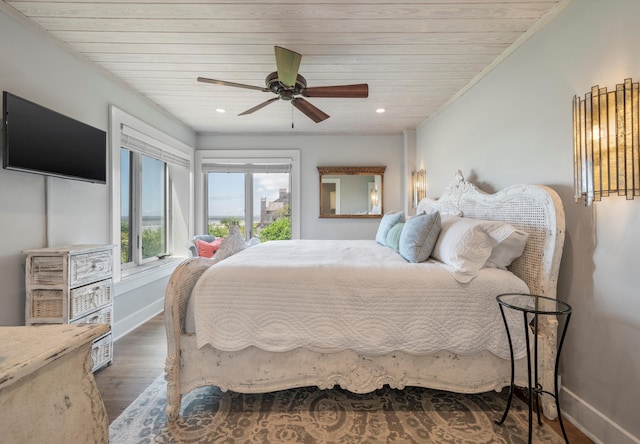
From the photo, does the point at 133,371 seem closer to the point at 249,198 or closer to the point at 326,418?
the point at 326,418

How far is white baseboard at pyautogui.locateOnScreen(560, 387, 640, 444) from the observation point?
1356 millimetres

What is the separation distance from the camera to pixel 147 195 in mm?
3545

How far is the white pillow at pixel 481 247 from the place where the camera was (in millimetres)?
1657

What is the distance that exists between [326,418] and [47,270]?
1999mm

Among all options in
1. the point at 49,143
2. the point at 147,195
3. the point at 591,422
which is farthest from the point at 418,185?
the point at 49,143

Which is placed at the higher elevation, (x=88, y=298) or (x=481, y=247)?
(x=481, y=247)

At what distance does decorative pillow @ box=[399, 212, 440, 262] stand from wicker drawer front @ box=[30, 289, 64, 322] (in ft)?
7.67

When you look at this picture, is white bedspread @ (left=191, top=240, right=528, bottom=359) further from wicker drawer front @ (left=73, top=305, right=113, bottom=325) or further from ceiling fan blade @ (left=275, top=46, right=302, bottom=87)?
ceiling fan blade @ (left=275, top=46, right=302, bottom=87)

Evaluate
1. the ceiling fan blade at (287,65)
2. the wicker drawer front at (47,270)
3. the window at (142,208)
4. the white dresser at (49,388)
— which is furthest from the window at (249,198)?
the white dresser at (49,388)

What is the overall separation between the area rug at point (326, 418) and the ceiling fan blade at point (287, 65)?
2.14 metres

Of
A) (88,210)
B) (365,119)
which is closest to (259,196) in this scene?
(365,119)

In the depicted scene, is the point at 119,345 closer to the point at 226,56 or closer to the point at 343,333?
the point at 343,333

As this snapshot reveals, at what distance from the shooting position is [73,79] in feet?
7.32

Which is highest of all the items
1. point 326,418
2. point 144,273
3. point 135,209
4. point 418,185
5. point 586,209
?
point 418,185
